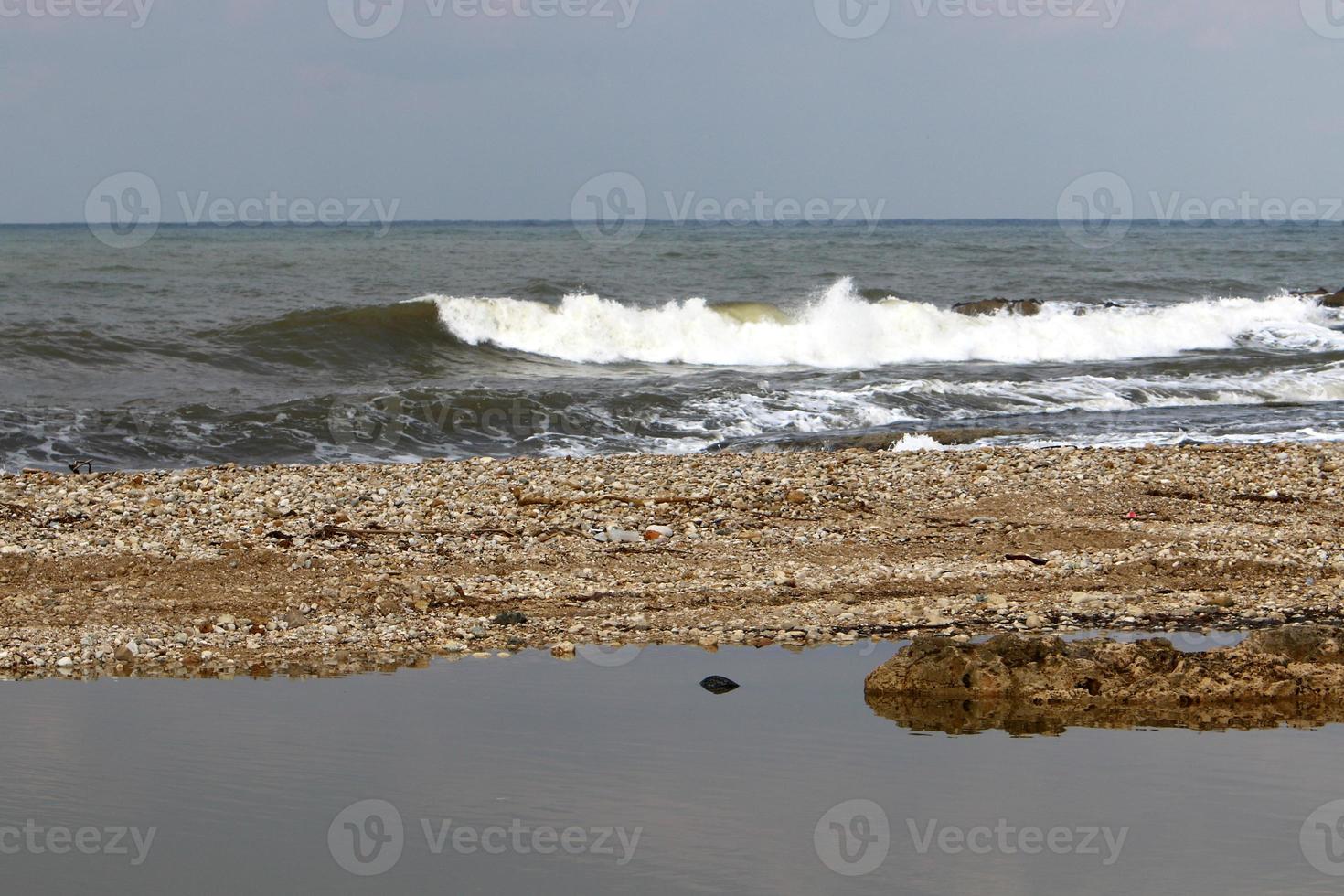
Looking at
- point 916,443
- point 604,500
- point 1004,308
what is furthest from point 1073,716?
point 1004,308

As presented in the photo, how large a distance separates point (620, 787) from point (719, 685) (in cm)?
128

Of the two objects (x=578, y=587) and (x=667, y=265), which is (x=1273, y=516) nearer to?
(x=578, y=587)

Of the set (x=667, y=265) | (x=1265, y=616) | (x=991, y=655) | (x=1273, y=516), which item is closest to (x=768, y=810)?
(x=991, y=655)

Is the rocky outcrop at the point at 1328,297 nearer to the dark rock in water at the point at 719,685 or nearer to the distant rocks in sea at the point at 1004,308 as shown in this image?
the distant rocks in sea at the point at 1004,308

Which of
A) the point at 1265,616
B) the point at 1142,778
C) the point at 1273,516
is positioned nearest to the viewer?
the point at 1142,778

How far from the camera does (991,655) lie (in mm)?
6395

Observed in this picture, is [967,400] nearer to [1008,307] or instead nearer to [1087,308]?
[1008,307]

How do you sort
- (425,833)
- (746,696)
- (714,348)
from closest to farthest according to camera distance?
(425,833) → (746,696) → (714,348)

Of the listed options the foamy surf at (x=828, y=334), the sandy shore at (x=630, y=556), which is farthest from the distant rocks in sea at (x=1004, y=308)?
the sandy shore at (x=630, y=556)

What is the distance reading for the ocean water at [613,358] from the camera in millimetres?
15711

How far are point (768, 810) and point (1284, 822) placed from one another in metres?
1.88

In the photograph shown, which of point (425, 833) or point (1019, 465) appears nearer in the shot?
point (425, 833)

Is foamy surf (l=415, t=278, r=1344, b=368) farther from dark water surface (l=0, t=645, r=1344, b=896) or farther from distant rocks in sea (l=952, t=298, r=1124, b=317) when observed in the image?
dark water surface (l=0, t=645, r=1344, b=896)

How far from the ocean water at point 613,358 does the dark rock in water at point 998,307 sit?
0.64 m
